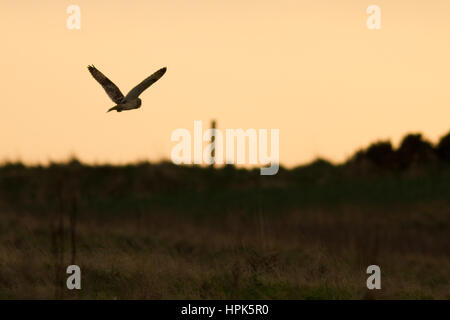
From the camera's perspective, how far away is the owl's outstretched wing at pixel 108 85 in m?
9.31

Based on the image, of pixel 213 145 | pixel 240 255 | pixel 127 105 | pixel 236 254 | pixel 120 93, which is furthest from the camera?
pixel 213 145

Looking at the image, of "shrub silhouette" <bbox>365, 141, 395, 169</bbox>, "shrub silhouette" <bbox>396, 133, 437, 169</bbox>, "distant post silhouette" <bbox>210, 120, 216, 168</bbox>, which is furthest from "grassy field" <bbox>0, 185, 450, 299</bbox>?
"shrub silhouette" <bbox>396, 133, 437, 169</bbox>

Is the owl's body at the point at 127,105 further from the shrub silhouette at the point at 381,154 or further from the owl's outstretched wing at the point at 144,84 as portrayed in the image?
the shrub silhouette at the point at 381,154

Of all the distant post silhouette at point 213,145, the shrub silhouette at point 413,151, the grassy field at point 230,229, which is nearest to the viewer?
the grassy field at point 230,229

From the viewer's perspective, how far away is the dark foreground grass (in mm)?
10906

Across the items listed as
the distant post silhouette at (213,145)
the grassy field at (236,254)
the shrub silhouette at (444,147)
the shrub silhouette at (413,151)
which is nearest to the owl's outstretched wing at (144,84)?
the grassy field at (236,254)

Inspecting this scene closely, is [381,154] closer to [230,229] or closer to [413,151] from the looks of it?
[413,151]

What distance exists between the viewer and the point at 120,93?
30.8 ft

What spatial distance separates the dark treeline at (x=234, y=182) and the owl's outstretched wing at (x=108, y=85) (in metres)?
16.3

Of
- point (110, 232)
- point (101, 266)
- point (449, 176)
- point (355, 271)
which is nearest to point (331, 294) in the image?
point (355, 271)

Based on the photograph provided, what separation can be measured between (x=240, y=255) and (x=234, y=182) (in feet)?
54.4

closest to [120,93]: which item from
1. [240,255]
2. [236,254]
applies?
[236,254]

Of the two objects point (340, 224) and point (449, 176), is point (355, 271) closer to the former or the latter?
point (340, 224)

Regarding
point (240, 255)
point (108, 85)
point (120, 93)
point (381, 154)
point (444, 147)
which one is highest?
point (444, 147)
